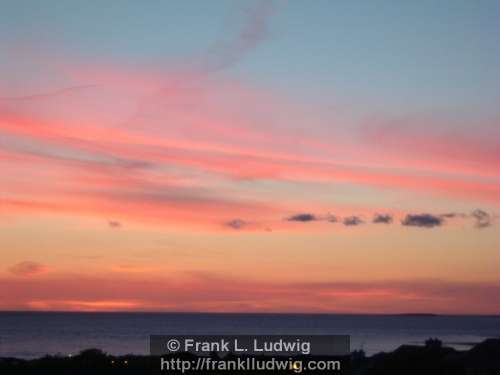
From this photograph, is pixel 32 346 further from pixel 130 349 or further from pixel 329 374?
pixel 329 374

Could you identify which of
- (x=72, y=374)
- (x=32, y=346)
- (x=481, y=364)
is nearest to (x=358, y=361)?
(x=481, y=364)

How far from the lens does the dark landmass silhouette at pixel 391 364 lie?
31.2 metres

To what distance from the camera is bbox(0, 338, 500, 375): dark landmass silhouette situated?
3120 cm

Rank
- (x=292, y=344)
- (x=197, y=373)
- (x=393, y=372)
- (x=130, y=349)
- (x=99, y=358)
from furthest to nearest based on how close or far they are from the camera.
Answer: (x=130, y=349) → (x=99, y=358) → (x=292, y=344) → (x=197, y=373) → (x=393, y=372)

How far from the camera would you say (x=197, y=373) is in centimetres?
3356

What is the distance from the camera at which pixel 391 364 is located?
3155cm

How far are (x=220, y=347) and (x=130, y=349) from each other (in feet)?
238

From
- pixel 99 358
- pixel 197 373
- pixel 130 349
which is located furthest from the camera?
pixel 130 349

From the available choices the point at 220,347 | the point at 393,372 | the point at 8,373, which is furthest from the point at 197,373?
the point at 8,373

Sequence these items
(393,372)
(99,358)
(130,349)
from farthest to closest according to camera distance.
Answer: (130,349) < (99,358) < (393,372)

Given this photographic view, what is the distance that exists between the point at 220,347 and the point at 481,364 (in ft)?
36.5

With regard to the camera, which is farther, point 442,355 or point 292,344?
point 292,344

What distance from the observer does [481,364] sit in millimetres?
33781

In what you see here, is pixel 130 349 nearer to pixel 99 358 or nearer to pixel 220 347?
pixel 99 358
